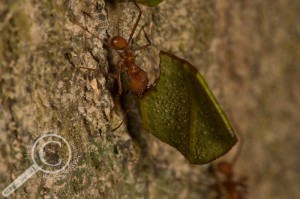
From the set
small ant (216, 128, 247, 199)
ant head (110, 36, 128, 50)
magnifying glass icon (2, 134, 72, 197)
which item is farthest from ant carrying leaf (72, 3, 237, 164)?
small ant (216, 128, 247, 199)

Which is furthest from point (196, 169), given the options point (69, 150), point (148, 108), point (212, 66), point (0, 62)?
point (0, 62)

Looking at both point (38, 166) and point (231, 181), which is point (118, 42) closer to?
point (38, 166)

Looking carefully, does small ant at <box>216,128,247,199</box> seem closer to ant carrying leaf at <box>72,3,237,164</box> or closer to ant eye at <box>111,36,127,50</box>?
ant carrying leaf at <box>72,3,237,164</box>

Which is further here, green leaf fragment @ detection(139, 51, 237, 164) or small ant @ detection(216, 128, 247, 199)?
small ant @ detection(216, 128, 247, 199)

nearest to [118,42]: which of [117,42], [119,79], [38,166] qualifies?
[117,42]

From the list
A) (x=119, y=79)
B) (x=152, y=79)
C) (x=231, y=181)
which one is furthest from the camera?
(x=231, y=181)
